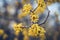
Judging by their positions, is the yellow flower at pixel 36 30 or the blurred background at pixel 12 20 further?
the blurred background at pixel 12 20

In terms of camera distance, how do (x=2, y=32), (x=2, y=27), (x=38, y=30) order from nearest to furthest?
(x=38, y=30) → (x=2, y=32) → (x=2, y=27)

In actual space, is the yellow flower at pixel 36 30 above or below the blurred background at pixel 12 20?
above

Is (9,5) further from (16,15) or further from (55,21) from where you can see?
(55,21)

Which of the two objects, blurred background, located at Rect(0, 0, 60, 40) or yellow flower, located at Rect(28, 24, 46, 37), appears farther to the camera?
blurred background, located at Rect(0, 0, 60, 40)

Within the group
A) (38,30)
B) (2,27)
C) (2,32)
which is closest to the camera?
(38,30)

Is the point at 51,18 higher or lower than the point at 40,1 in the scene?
lower

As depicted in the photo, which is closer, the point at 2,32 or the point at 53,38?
the point at 2,32

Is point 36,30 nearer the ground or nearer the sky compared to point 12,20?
nearer the sky

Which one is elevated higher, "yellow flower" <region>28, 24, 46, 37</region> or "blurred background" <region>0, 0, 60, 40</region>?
"yellow flower" <region>28, 24, 46, 37</region>

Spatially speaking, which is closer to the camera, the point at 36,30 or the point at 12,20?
the point at 36,30

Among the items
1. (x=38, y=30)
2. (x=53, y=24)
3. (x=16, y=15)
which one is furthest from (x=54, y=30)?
(x=38, y=30)

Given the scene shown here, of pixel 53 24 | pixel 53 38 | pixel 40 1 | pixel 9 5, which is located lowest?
pixel 53 38
